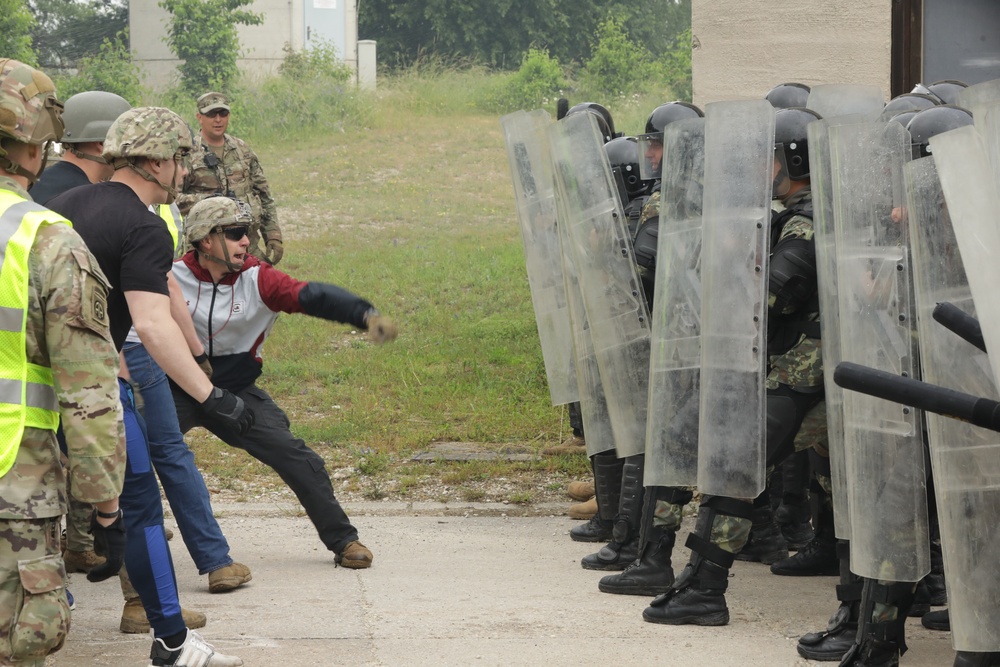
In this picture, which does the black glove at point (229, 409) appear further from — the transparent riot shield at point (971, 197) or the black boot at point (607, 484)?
the transparent riot shield at point (971, 197)

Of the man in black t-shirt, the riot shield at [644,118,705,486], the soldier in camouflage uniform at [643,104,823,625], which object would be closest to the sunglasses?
the man in black t-shirt

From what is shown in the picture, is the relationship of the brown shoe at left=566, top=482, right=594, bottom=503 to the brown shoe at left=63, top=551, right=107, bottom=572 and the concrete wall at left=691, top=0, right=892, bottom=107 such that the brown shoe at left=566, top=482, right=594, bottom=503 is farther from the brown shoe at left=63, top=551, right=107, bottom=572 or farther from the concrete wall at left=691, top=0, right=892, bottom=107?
the concrete wall at left=691, top=0, right=892, bottom=107

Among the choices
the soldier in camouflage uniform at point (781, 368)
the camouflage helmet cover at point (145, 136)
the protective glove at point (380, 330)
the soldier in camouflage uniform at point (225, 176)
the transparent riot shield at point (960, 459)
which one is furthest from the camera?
the soldier in camouflage uniform at point (225, 176)

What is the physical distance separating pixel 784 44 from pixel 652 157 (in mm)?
3438

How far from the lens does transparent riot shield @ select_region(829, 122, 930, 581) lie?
13.2ft

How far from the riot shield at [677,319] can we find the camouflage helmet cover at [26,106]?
240 centimetres

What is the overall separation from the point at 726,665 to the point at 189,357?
2117 mm

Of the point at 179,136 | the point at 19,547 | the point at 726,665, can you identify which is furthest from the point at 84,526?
the point at 726,665

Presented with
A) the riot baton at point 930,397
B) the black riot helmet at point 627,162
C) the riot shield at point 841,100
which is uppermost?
the riot shield at point 841,100

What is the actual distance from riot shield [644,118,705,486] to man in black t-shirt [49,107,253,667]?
1788mm

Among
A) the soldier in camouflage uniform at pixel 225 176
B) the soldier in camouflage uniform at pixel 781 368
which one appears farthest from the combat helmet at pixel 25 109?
the soldier in camouflage uniform at pixel 225 176

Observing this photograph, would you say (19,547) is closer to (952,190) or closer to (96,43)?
(952,190)

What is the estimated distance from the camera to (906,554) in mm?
4020

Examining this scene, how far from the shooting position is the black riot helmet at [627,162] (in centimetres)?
600
